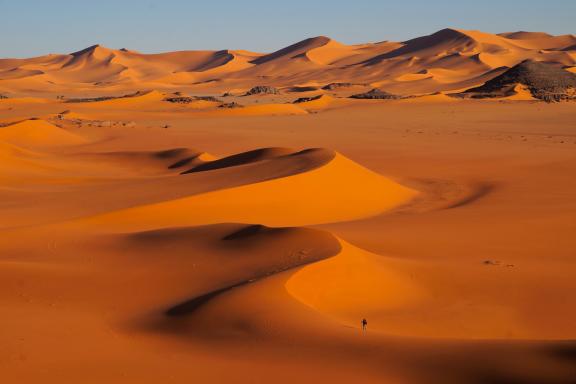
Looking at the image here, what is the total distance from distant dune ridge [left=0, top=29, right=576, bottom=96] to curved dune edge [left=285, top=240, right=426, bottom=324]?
58.0 m

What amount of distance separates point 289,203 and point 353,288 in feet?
20.1

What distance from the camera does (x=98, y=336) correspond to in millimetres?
5957

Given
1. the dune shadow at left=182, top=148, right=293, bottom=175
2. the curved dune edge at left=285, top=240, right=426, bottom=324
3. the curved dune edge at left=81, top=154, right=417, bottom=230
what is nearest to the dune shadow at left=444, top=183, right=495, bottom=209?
the curved dune edge at left=81, top=154, right=417, bottom=230

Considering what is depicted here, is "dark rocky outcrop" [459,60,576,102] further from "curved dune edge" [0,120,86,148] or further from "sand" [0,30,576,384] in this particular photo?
"curved dune edge" [0,120,86,148]

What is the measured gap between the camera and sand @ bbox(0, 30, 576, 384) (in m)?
5.16

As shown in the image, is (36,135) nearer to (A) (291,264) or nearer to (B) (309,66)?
(A) (291,264)

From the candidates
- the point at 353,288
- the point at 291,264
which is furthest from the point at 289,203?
the point at 353,288

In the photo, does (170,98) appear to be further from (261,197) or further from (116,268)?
(116,268)

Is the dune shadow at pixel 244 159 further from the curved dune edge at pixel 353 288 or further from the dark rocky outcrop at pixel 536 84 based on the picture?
the dark rocky outcrop at pixel 536 84

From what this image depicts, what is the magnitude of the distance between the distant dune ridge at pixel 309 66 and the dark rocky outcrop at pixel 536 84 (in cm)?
1637

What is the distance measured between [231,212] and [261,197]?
101 centimetres

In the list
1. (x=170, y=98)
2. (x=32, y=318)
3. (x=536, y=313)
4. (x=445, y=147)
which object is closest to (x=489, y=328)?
(x=536, y=313)

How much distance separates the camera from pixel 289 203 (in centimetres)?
1372

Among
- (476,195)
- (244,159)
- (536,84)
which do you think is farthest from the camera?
(536,84)
